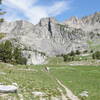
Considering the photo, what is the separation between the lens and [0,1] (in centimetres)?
3691

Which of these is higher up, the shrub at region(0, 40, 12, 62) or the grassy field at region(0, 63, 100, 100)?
the shrub at region(0, 40, 12, 62)

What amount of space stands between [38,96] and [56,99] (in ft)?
5.94

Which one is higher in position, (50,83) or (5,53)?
(5,53)

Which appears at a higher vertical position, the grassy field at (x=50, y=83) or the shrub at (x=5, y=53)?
the shrub at (x=5, y=53)

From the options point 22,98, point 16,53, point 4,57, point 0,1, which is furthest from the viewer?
point 16,53

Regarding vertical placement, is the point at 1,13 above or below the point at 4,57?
above

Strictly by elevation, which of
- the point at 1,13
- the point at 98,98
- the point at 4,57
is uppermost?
the point at 1,13

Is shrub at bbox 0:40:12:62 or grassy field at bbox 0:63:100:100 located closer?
grassy field at bbox 0:63:100:100

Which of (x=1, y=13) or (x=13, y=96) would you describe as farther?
(x=1, y=13)

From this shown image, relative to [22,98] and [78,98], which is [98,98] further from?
[22,98]

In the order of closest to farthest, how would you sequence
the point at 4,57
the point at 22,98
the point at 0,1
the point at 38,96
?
the point at 22,98 < the point at 38,96 < the point at 0,1 < the point at 4,57

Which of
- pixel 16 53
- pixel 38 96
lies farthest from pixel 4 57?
pixel 38 96

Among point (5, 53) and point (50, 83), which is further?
point (5, 53)

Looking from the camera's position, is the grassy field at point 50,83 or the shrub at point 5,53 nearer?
the grassy field at point 50,83
